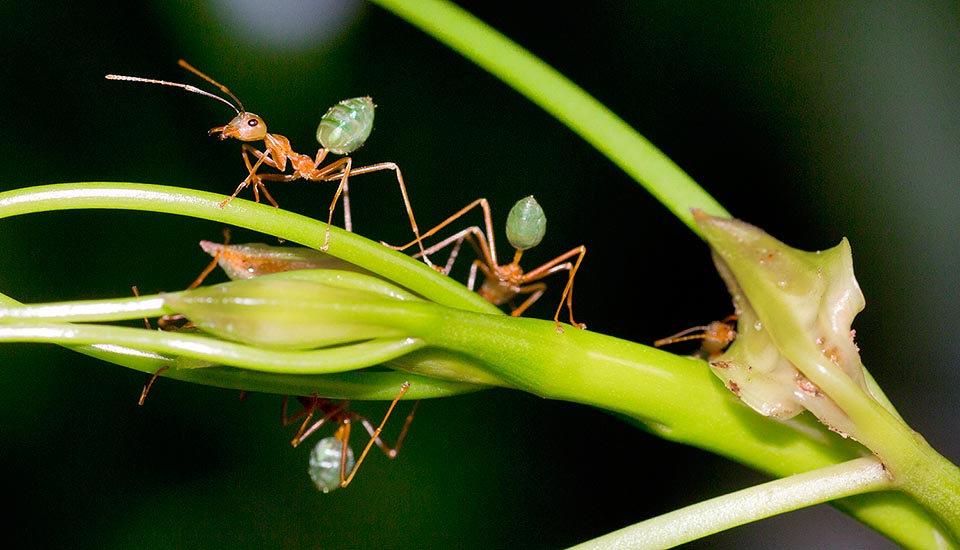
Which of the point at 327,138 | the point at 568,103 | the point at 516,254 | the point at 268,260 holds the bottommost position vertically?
the point at 268,260

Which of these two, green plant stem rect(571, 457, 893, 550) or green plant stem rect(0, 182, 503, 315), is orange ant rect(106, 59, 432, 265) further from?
green plant stem rect(571, 457, 893, 550)

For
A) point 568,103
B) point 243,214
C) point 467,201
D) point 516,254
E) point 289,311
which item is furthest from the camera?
point 467,201

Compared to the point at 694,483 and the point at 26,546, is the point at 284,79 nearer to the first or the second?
the point at 26,546

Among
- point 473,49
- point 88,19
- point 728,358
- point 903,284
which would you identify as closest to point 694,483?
point 903,284

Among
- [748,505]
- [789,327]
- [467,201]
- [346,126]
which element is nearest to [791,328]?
[789,327]

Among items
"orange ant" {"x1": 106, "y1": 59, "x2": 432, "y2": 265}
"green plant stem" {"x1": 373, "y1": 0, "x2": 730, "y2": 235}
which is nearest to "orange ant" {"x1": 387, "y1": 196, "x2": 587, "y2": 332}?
"orange ant" {"x1": 106, "y1": 59, "x2": 432, "y2": 265}

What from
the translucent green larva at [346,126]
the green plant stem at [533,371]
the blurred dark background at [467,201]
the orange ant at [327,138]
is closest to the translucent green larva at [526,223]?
the orange ant at [327,138]

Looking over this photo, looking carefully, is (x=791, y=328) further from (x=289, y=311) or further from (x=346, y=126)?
(x=346, y=126)
